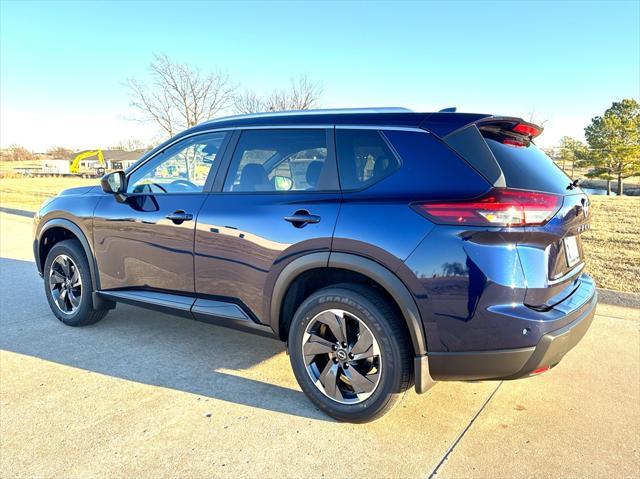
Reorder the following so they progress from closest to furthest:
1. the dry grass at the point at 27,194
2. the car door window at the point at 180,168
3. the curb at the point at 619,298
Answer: the car door window at the point at 180,168 → the curb at the point at 619,298 → the dry grass at the point at 27,194

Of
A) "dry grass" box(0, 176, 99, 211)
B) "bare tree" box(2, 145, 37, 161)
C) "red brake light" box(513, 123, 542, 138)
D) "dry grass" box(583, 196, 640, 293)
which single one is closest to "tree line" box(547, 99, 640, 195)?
"dry grass" box(583, 196, 640, 293)

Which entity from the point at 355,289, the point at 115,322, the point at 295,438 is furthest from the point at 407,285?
the point at 115,322

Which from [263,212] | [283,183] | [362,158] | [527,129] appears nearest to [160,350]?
[263,212]

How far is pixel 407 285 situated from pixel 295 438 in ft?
3.60

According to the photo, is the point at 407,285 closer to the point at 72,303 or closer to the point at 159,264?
the point at 159,264

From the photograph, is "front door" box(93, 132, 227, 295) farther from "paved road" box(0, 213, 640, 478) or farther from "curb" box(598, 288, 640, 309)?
"curb" box(598, 288, 640, 309)

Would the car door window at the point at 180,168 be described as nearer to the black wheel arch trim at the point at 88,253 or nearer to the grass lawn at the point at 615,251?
the black wheel arch trim at the point at 88,253

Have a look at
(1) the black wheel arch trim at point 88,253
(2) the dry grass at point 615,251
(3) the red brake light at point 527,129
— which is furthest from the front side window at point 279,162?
(2) the dry grass at point 615,251

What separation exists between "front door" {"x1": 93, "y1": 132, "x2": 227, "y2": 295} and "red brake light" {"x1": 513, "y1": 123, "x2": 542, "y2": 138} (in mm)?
2047

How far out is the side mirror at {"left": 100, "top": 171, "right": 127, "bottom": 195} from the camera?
12.6 feet

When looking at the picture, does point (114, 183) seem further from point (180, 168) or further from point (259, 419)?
point (259, 419)

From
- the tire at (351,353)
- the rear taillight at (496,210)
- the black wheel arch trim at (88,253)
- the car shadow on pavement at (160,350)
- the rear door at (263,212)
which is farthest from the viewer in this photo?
the black wheel arch trim at (88,253)

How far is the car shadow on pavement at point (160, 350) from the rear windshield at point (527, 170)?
1.83m

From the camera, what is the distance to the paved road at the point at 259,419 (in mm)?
2447
